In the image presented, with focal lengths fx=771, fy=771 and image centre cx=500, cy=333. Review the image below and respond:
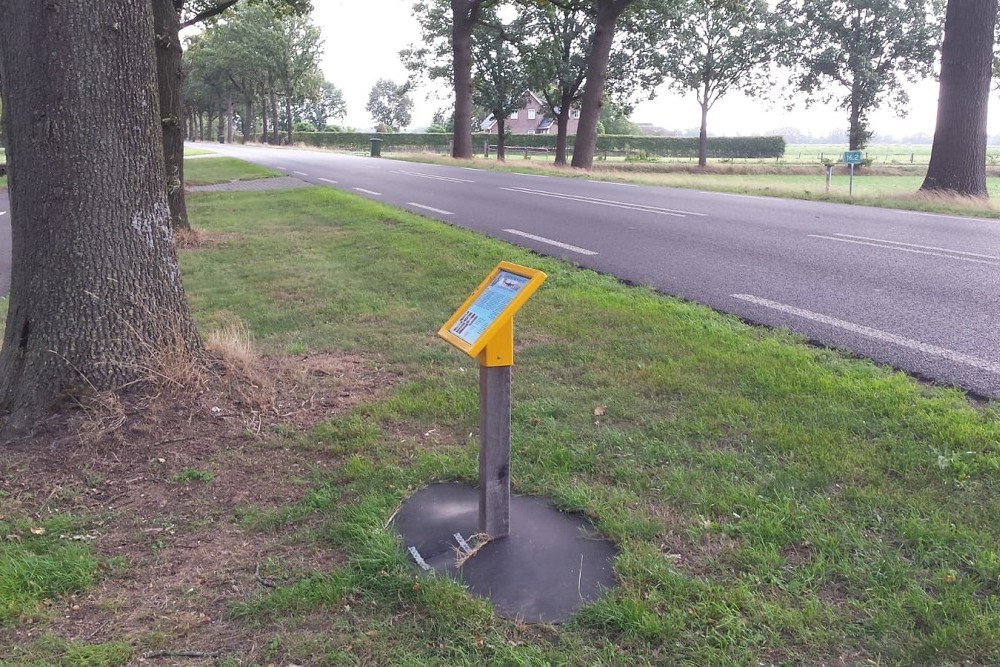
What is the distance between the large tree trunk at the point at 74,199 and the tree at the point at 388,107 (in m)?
137

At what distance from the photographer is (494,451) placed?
2.94 m

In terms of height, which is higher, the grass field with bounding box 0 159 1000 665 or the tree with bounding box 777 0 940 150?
the tree with bounding box 777 0 940 150

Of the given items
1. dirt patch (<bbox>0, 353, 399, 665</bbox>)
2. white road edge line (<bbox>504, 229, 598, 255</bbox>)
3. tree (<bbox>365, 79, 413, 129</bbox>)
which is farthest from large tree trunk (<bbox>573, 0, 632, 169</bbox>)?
tree (<bbox>365, 79, 413, 129</bbox>)

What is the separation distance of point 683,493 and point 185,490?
2190 mm

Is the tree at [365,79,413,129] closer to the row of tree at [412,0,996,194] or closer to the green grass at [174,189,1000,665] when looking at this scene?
the row of tree at [412,0,996,194]

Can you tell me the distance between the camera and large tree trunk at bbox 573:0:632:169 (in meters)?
28.6

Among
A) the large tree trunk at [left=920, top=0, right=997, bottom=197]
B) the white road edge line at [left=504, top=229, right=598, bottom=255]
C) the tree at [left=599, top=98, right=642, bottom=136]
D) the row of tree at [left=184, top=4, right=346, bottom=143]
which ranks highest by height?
the row of tree at [left=184, top=4, right=346, bottom=143]

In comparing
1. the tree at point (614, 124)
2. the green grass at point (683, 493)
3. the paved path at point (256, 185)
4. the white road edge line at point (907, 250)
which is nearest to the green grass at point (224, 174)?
the paved path at point (256, 185)

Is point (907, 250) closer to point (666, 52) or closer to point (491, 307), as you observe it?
point (491, 307)

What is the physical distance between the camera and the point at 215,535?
310cm

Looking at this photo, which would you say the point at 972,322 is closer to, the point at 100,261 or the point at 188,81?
the point at 100,261

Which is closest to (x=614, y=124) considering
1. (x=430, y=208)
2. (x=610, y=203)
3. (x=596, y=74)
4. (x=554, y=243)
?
(x=596, y=74)

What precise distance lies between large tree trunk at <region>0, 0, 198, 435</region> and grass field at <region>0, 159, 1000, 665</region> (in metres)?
0.79

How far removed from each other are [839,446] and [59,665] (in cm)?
314
